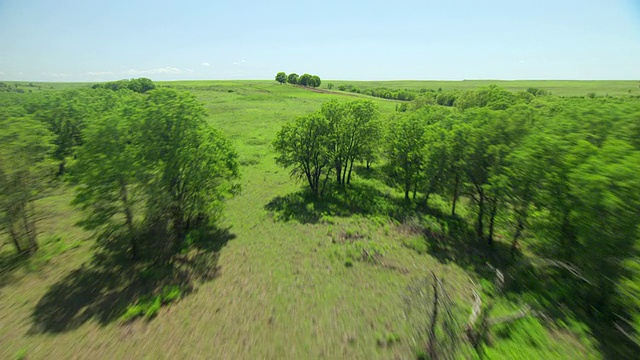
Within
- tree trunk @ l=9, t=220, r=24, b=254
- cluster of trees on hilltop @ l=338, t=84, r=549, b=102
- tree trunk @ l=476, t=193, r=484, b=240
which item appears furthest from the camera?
cluster of trees on hilltop @ l=338, t=84, r=549, b=102

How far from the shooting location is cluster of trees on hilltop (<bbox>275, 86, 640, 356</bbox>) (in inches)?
547

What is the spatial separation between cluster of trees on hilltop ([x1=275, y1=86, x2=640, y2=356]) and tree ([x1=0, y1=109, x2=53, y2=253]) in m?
23.0

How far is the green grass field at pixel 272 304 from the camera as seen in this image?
1441 cm

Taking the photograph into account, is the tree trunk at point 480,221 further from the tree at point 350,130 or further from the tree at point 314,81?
the tree at point 314,81

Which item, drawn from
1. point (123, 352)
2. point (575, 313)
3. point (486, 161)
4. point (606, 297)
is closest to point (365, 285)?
point (575, 313)

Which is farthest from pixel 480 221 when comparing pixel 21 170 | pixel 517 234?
pixel 21 170

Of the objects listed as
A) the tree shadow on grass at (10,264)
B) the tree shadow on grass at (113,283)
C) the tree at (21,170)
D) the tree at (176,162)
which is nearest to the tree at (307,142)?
the tree at (176,162)

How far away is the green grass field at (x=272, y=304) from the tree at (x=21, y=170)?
3.33m

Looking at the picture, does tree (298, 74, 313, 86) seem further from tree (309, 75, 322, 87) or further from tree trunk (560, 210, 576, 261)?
tree trunk (560, 210, 576, 261)

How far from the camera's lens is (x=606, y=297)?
14828 millimetres

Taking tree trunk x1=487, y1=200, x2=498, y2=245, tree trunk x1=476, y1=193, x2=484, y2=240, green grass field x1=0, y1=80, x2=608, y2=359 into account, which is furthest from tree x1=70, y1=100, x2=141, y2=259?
tree trunk x1=476, y1=193, x2=484, y2=240

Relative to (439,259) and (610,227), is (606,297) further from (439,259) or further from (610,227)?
(439,259)

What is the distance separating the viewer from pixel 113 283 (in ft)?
65.2

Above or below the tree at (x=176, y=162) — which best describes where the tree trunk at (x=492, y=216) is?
below
